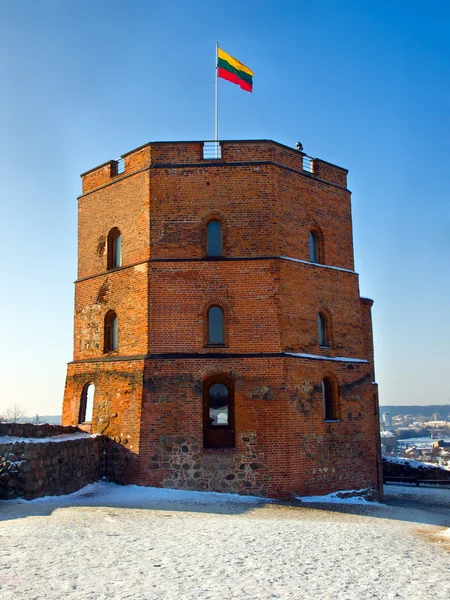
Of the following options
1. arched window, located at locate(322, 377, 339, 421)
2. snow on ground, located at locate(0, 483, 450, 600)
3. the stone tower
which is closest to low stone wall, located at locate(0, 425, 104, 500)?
snow on ground, located at locate(0, 483, 450, 600)

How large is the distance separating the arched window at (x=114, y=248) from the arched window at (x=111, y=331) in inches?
55.0

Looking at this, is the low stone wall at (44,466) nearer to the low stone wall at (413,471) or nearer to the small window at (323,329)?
the small window at (323,329)

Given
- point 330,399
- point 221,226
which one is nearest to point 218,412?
point 330,399

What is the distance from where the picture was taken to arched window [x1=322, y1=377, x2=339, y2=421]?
53.9 ft

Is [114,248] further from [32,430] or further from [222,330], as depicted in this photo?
[32,430]

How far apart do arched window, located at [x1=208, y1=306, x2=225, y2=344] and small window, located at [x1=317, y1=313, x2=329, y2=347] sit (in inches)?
117

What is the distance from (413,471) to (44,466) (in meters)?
16.2

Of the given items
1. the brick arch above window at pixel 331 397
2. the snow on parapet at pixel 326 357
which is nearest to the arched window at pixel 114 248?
the snow on parapet at pixel 326 357

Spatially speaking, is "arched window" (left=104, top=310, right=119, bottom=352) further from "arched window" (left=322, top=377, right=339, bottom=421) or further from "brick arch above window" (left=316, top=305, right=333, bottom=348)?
"arched window" (left=322, top=377, right=339, bottom=421)

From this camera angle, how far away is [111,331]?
55.1ft

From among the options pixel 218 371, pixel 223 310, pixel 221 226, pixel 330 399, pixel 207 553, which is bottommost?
pixel 207 553

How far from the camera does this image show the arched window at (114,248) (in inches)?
671

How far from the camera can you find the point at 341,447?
631 inches

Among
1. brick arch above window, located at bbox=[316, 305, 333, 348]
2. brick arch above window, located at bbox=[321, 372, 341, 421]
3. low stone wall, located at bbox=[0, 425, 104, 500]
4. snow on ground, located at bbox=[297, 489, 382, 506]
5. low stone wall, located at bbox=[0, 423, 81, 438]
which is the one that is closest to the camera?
low stone wall, located at bbox=[0, 425, 104, 500]
